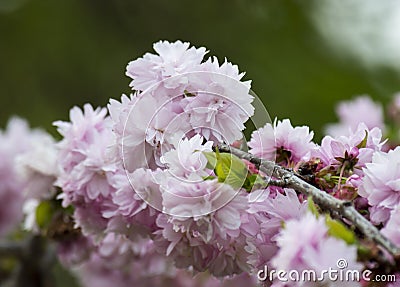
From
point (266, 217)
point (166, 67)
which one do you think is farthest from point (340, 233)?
point (166, 67)

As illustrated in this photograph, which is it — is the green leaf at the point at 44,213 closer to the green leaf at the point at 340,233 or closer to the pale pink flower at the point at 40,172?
the pale pink flower at the point at 40,172

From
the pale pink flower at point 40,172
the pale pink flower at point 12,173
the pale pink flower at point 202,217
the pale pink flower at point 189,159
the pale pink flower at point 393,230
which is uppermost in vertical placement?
the pale pink flower at point 12,173

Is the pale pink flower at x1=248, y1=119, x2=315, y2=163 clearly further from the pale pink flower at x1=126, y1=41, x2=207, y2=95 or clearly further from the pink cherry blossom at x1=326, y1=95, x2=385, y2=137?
the pink cherry blossom at x1=326, y1=95, x2=385, y2=137

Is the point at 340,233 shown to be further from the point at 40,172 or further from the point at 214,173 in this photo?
the point at 40,172

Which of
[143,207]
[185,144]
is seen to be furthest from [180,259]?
[185,144]

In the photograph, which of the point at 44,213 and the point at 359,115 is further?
the point at 359,115

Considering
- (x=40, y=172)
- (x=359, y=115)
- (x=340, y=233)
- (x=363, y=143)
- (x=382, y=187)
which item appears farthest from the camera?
(x=359, y=115)

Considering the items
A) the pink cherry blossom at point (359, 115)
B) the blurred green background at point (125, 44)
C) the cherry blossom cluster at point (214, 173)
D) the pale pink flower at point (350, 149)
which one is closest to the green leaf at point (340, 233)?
the cherry blossom cluster at point (214, 173)
